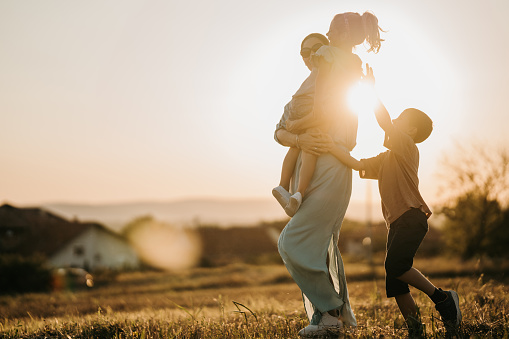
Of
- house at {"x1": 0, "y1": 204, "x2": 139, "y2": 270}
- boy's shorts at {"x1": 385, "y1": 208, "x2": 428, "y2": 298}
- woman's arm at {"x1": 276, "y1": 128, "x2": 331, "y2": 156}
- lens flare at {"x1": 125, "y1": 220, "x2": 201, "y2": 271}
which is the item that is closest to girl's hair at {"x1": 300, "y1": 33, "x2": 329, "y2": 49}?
woman's arm at {"x1": 276, "y1": 128, "x2": 331, "y2": 156}

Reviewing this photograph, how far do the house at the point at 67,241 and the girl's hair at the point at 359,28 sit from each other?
46773 millimetres

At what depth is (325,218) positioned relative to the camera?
15.4 ft

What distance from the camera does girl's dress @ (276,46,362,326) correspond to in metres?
4.59

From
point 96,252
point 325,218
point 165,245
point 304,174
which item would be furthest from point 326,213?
point 165,245

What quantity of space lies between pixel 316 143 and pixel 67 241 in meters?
55.8

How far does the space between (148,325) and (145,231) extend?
6069cm

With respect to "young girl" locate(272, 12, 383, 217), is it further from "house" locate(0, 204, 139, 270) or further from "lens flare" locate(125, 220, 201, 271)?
"lens flare" locate(125, 220, 201, 271)

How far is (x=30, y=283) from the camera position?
35.2 m

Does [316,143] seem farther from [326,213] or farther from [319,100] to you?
[326,213]

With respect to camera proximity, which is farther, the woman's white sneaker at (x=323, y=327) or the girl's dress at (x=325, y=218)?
the girl's dress at (x=325, y=218)

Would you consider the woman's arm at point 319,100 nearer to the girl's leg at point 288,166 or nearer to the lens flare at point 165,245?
the girl's leg at point 288,166

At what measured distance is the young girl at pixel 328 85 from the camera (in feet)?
15.1

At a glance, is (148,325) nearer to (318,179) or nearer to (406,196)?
Answer: (318,179)

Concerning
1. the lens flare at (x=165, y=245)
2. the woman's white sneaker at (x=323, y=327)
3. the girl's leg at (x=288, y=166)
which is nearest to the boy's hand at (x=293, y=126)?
the girl's leg at (x=288, y=166)
